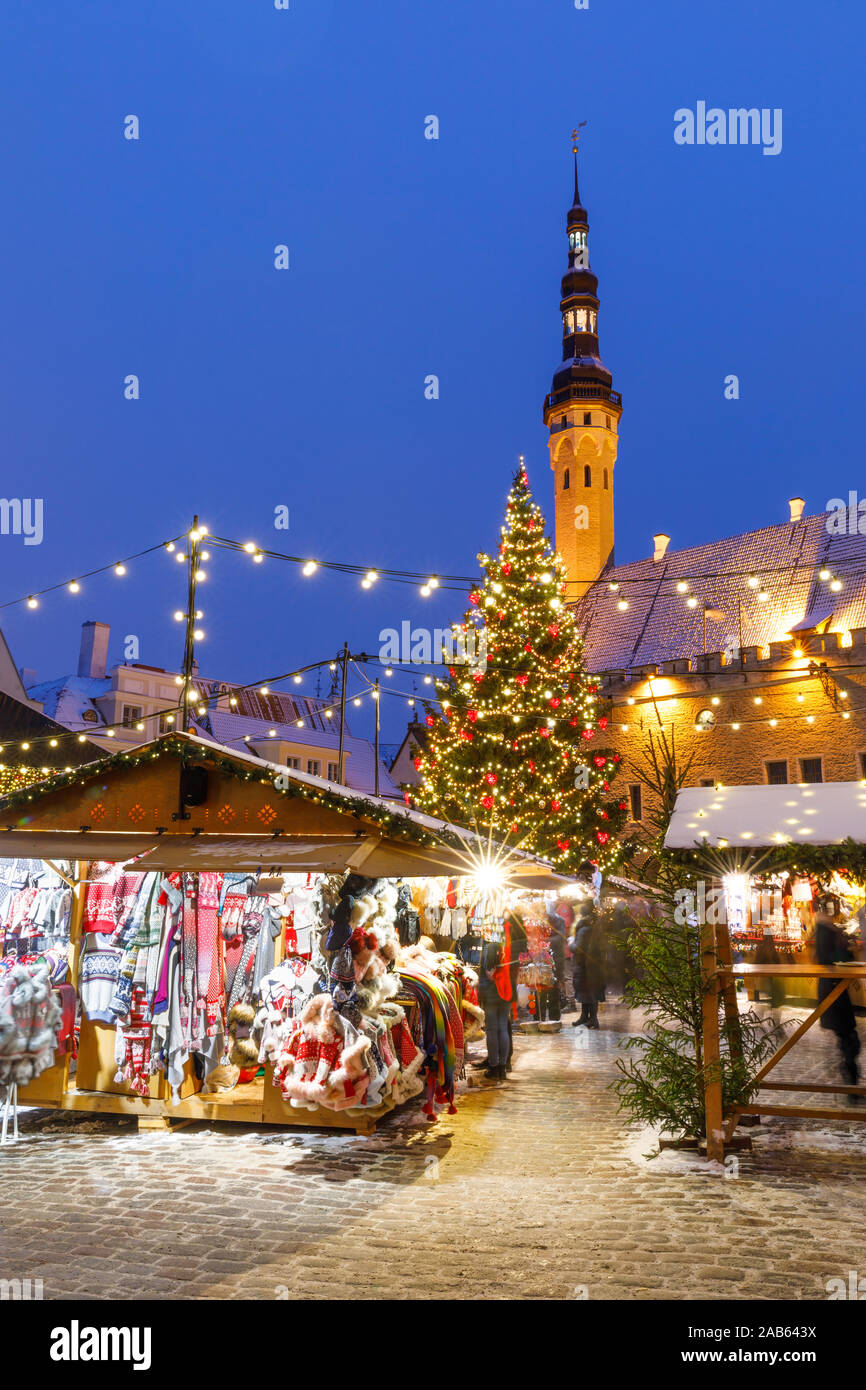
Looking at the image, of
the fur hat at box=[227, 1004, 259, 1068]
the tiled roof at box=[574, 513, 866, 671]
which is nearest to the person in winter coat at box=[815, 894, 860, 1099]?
the fur hat at box=[227, 1004, 259, 1068]

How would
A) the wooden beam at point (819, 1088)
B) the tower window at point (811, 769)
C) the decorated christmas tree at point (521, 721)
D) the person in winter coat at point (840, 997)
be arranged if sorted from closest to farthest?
the wooden beam at point (819, 1088), the person in winter coat at point (840, 997), the decorated christmas tree at point (521, 721), the tower window at point (811, 769)

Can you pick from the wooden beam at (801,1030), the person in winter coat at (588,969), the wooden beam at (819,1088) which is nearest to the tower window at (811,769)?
the person in winter coat at (588,969)

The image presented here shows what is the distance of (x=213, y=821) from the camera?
29.2ft

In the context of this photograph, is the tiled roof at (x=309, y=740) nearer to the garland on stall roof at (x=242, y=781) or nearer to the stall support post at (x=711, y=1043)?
the garland on stall roof at (x=242, y=781)

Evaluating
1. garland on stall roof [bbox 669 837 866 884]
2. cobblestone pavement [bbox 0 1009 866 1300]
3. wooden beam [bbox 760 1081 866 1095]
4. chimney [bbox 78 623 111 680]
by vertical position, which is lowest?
cobblestone pavement [bbox 0 1009 866 1300]

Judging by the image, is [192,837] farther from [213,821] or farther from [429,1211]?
[429,1211]

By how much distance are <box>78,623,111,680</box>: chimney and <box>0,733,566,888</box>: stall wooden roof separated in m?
30.5

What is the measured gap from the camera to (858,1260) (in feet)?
16.2

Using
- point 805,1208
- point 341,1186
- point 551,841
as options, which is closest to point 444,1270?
point 341,1186

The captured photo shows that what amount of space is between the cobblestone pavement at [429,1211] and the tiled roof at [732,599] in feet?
82.4

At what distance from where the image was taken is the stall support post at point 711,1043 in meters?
7.09

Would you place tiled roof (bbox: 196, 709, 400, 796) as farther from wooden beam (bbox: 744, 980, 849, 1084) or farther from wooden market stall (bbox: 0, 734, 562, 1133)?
wooden beam (bbox: 744, 980, 849, 1084)

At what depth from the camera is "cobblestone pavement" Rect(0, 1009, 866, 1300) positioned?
467 centimetres

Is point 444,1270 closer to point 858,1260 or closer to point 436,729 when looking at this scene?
point 858,1260
